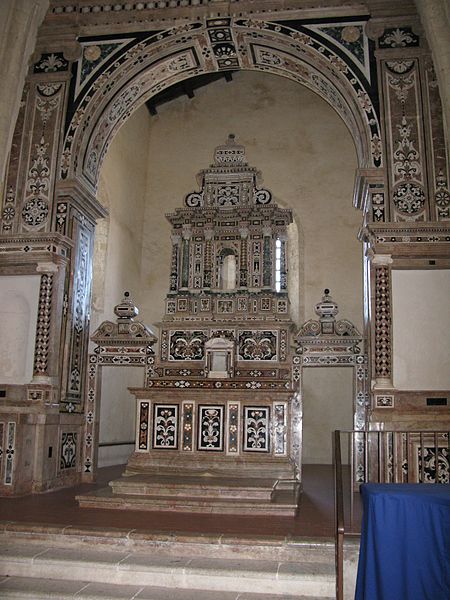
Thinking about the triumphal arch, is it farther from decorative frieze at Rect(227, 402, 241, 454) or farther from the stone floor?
A: the stone floor

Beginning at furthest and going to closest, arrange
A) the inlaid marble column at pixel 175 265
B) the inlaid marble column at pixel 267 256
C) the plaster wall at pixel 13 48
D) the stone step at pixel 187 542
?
the inlaid marble column at pixel 175 265 < the inlaid marble column at pixel 267 256 < the plaster wall at pixel 13 48 < the stone step at pixel 187 542

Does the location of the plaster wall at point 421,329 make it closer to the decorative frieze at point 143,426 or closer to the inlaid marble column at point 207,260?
the inlaid marble column at point 207,260

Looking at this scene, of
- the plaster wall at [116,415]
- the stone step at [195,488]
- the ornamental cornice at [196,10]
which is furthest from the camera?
the plaster wall at [116,415]

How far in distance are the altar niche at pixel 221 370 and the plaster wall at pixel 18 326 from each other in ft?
5.19

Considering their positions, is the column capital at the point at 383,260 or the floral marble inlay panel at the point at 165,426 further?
the floral marble inlay panel at the point at 165,426

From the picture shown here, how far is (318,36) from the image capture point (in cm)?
950

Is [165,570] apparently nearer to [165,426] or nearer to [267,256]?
[165,426]

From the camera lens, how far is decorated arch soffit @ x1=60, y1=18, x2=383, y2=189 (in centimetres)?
930

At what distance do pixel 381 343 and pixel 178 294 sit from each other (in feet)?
10.3

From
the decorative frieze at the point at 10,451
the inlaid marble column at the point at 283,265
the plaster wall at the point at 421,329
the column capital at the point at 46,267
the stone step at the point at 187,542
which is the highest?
the inlaid marble column at the point at 283,265

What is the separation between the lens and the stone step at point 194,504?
22.2 feet

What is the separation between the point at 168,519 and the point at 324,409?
813 cm

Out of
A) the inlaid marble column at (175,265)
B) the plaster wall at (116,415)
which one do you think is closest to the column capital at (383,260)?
the inlaid marble column at (175,265)

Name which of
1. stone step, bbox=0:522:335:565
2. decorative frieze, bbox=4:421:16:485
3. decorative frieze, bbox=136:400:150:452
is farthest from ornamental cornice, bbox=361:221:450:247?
decorative frieze, bbox=4:421:16:485
